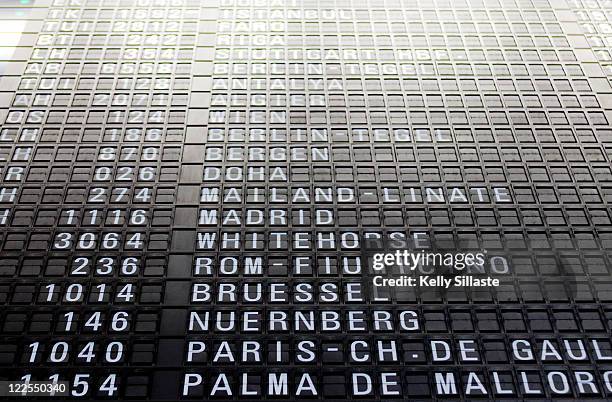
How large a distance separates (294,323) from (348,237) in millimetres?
5152

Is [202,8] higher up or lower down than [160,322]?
higher up

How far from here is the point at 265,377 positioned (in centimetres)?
2628

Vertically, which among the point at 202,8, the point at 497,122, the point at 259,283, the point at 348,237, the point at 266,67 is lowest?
the point at 259,283

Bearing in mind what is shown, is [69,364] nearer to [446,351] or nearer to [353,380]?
[353,380]

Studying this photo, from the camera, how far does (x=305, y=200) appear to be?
106 feet

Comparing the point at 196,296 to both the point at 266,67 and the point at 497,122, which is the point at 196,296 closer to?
the point at 266,67

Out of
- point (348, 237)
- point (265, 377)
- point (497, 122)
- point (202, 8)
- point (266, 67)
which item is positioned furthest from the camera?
point (202, 8)

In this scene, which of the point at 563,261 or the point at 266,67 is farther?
the point at 266,67

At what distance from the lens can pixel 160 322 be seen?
91.5 feet

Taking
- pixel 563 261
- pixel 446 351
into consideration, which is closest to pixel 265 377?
pixel 446 351

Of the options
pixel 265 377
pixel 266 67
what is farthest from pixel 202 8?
pixel 265 377

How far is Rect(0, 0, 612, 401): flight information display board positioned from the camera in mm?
26828

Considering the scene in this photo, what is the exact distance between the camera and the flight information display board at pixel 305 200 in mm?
26828

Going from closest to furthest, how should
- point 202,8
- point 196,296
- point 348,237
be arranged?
point 196,296, point 348,237, point 202,8
